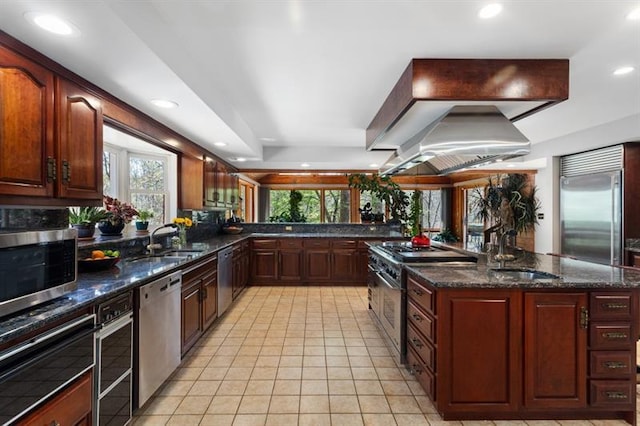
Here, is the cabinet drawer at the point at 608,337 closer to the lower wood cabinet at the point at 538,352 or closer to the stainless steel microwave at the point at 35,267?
the lower wood cabinet at the point at 538,352

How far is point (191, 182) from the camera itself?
436 cm

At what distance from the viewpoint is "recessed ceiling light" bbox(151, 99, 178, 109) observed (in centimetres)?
260

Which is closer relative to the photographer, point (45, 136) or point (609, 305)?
point (45, 136)

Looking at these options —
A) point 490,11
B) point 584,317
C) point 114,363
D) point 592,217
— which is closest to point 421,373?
point 584,317

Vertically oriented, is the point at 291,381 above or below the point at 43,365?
below

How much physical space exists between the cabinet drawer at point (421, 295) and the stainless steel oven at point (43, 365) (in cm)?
192

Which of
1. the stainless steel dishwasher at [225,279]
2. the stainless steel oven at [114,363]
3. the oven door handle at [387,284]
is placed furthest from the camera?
the stainless steel dishwasher at [225,279]

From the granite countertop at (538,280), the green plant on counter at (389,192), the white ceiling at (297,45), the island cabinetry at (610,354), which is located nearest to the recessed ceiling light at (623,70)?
the white ceiling at (297,45)

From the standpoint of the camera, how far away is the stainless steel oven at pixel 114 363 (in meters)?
1.67

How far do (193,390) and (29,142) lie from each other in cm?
190

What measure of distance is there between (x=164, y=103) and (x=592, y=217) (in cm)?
576

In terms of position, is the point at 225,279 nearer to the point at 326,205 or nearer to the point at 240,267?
the point at 240,267

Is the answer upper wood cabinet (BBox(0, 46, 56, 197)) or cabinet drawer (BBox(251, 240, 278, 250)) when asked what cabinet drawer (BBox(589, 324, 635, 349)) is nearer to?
upper wood cabinet (BBox(0, 46, 56, 197))

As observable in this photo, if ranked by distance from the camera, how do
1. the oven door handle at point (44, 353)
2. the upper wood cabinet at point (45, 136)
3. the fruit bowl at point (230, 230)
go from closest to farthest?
the oven door handle at point (44, 353) → the upper wood cabinet at point (45, 136) → the fruit bowl at point (230, 230)
